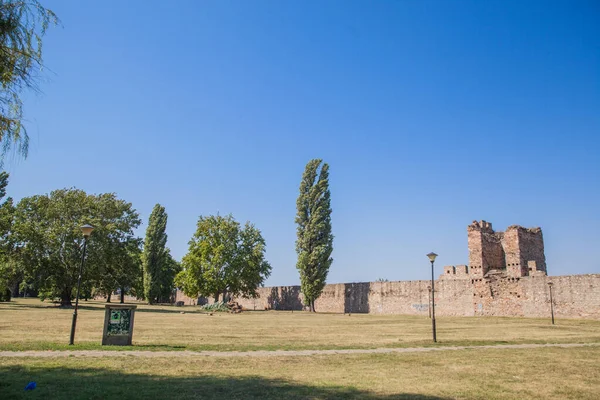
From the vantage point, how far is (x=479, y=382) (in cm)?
800

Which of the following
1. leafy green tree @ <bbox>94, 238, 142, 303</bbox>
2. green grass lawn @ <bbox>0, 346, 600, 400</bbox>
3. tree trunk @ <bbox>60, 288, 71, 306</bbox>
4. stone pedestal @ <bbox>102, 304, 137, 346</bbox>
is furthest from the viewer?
leafy green tree @ <bbox>94, 238, 142, 303</bbox>

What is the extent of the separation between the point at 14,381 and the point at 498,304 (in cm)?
3621

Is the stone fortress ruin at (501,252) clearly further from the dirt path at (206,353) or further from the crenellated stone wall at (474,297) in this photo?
the dirt path at (206,353)

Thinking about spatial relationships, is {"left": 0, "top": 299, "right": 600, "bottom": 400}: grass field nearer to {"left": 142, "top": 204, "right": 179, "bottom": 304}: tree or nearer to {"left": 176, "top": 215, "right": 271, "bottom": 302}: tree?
{"left": 176, "top": 215, "right": 271, "bottom": 302}: tree

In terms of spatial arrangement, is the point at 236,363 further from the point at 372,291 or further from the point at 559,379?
the point at 372,291

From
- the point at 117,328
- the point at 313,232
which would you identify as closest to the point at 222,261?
the point at 313,232

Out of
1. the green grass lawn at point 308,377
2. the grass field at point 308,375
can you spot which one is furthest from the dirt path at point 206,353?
the green grass lawn at point 308,377

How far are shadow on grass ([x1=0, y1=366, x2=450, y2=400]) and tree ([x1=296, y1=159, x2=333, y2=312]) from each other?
3770 cm

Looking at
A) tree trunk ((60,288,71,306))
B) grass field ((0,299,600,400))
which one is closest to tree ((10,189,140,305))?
tree trunk ((60,288,71,306))

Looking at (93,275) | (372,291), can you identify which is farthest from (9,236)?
(372,291)

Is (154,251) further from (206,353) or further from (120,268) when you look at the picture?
(206,353)

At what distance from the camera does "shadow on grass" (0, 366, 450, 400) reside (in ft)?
21.3

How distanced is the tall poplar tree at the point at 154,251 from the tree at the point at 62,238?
17.4m

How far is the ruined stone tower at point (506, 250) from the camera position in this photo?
37.9m
